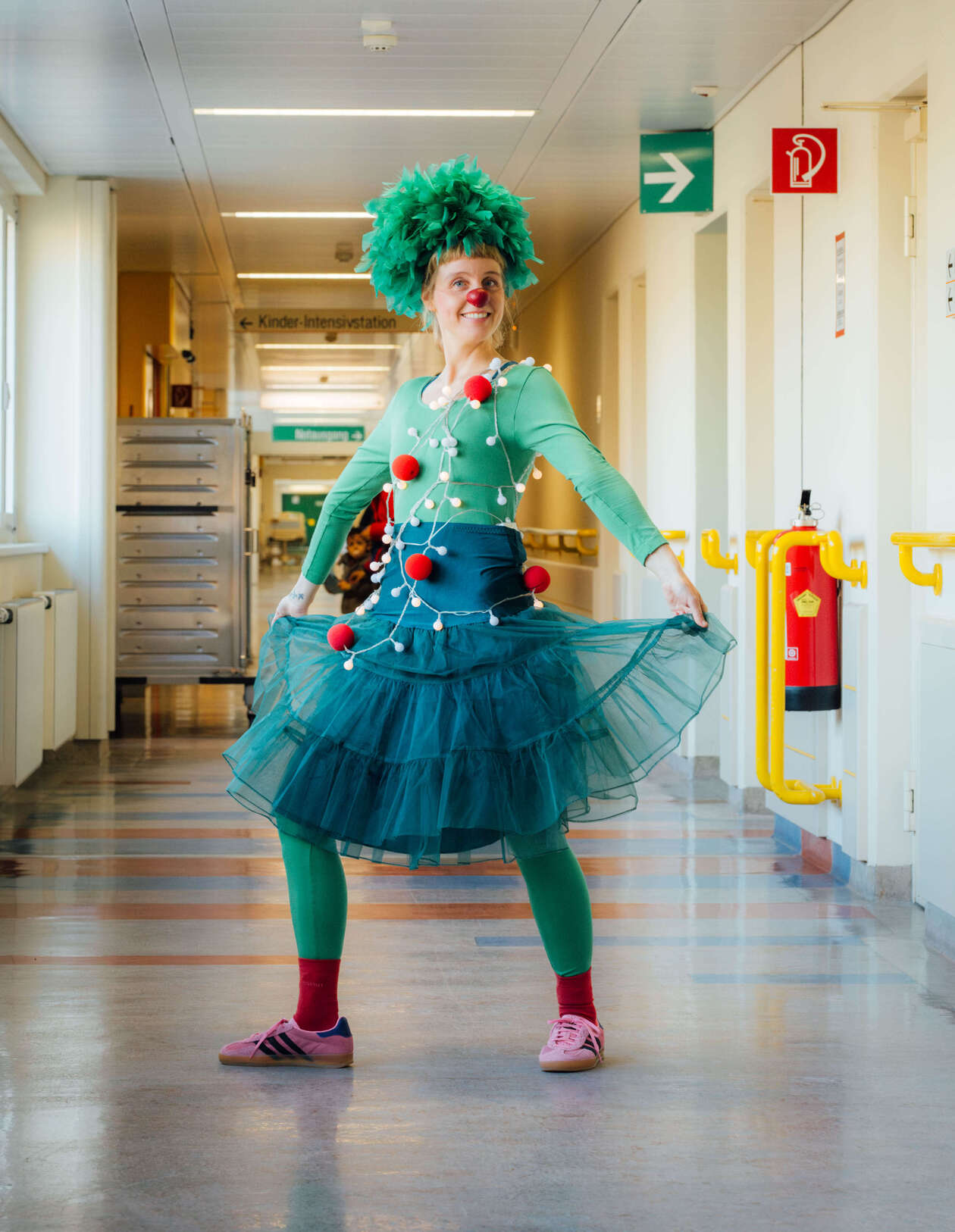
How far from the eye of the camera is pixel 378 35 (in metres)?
4.84

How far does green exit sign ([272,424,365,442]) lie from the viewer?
3069 centimetres

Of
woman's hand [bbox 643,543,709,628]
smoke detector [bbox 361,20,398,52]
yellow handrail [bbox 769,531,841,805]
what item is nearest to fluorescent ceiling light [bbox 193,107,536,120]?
smoke detector [bbox 361,20,398,52]

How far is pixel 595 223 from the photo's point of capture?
27.2 feet

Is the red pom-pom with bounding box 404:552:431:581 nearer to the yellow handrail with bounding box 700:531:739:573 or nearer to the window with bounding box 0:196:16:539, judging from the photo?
the yellow handrail with bounding box 700:531:739:573

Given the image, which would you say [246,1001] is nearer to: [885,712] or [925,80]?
[885,712]

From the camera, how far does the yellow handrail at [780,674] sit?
14.0 ft

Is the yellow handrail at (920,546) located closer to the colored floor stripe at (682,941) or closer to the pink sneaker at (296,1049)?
the colored floor stripe at (682,941)

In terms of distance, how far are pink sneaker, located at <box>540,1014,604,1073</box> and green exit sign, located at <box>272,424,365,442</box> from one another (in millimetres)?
28284

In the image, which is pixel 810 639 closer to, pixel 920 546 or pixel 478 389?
pixel 920 546

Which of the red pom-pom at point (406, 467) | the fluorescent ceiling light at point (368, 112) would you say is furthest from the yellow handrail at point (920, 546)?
the fluorescent ceiling light at point (368, 112)

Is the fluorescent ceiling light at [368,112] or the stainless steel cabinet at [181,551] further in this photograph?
the stainless steel cabinet at [181,551]

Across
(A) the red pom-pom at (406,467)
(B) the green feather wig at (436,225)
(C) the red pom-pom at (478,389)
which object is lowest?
(A) the red pom-pom at (406,467)

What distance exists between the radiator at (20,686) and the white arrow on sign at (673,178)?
3.21 meters

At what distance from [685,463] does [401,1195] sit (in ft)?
16.1
